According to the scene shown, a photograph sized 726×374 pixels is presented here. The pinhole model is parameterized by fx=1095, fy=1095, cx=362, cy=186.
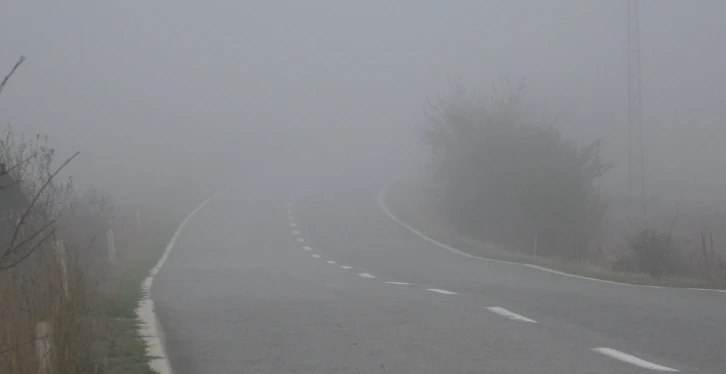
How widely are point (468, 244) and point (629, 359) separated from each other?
65.0ft

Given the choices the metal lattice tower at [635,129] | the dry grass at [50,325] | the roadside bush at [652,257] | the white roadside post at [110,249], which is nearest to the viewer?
the dry grass at [50,325]

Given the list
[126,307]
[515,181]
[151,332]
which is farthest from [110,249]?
[151,332]

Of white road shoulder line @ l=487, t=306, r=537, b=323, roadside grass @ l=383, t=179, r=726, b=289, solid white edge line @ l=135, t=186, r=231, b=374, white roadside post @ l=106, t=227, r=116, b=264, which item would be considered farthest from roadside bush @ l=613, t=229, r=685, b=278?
white roadside post @ l=106, t=227, r=116, b=264

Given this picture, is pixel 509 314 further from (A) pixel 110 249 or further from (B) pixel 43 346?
(A) pixel 110 249

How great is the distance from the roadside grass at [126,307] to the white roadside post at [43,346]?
154cm

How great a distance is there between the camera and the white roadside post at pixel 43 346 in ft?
24.1

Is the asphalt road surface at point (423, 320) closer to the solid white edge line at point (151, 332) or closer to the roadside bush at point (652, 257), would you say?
the solid white edge line at point (151, 332)

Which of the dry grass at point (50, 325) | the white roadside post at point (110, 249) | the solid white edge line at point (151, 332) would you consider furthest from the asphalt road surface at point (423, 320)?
the white roadside post at point (110, 249)

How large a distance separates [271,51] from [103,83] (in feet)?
182

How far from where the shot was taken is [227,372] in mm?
9055

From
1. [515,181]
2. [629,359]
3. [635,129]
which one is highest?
[635,129]

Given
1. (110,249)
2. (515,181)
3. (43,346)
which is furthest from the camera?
(515,181)

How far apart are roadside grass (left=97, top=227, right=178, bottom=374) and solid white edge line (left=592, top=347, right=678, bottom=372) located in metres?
3.83

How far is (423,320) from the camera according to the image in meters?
11.7
